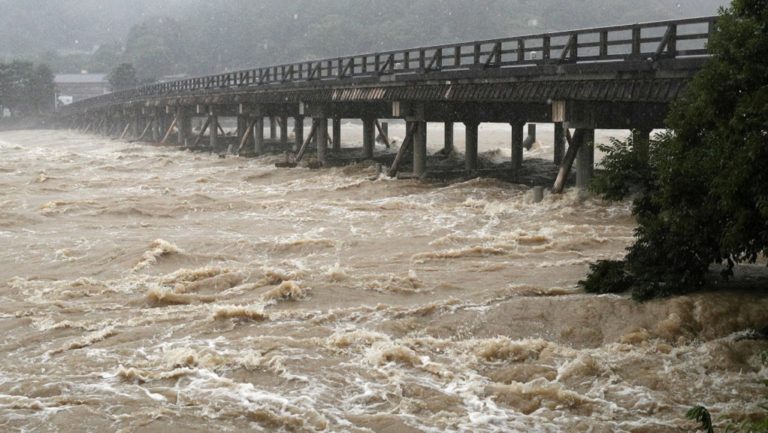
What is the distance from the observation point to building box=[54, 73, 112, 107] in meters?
124

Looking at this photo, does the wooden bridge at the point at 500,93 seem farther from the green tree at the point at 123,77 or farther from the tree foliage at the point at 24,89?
the green tree at the point at 123,77

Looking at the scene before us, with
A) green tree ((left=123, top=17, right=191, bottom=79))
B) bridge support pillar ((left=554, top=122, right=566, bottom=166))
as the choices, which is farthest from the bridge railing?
green tree ((left=123, top=17, right=191, bottom=79))

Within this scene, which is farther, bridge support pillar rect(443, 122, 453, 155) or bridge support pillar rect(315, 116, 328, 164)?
bridge support pillar rect(443, 122, 453, 155)

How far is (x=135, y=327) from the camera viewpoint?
1164 cm

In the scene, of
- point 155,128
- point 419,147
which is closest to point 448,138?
point 419,147

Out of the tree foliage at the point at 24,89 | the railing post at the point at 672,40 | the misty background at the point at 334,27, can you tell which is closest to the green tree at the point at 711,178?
the railing post at the point at 672,40

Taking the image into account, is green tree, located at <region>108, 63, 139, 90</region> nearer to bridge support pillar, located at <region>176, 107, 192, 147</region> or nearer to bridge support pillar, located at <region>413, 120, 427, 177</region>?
bridge support pillar, located at <region>176, 107, 192, 147</region>

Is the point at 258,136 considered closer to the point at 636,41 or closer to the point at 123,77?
the point at 636,41

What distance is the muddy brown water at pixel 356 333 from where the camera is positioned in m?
8.85

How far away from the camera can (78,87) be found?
411 ft

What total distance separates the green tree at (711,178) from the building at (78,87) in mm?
118225

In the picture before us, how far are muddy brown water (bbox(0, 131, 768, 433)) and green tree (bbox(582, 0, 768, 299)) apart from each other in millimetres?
573

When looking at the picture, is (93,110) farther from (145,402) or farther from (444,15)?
(145,402)

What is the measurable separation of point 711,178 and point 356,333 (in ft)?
15.3
